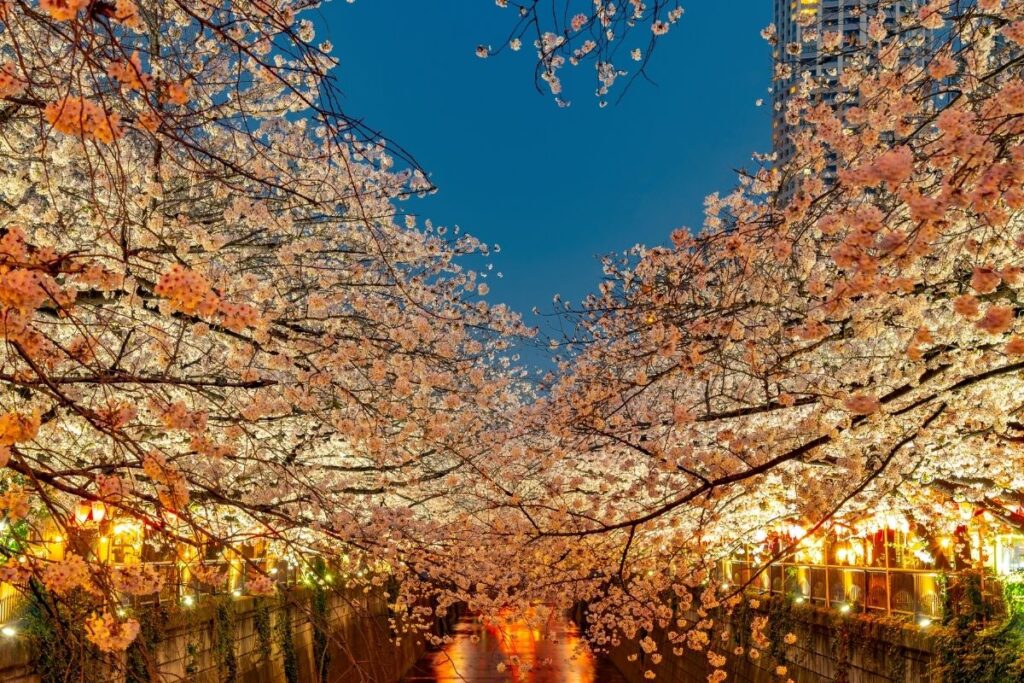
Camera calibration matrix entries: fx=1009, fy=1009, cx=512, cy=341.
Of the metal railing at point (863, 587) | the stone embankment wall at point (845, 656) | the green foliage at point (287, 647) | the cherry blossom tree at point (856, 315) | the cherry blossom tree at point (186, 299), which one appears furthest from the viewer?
the green foliage at point (287, 647)

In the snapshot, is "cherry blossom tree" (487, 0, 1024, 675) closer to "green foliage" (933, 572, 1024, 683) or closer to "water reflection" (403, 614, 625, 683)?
"green foliage" (933, 572, 1024, 683)

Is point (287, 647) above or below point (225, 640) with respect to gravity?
below

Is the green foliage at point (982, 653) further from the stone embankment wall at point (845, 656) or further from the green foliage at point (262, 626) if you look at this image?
the green foliage at point (262, 626)

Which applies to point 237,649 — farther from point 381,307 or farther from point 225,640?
point 381,307

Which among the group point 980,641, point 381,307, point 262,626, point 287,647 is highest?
point 381,307

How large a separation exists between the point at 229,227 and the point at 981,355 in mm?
7415

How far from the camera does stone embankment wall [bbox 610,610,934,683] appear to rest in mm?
14445

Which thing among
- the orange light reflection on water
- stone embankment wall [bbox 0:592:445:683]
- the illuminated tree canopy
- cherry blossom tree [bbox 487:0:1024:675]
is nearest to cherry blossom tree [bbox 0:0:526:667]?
the illuminated tree canopy

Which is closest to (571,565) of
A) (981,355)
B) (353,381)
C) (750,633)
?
(750,633)

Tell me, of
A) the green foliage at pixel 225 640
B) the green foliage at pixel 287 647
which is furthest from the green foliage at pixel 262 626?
the green foliage at pixel 225 640

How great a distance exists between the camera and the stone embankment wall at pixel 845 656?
14.4 metres

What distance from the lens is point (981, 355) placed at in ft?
31.6

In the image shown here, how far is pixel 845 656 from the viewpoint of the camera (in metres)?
16.9

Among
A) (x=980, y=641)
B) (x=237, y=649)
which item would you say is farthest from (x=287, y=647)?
(x=980, y=641)
